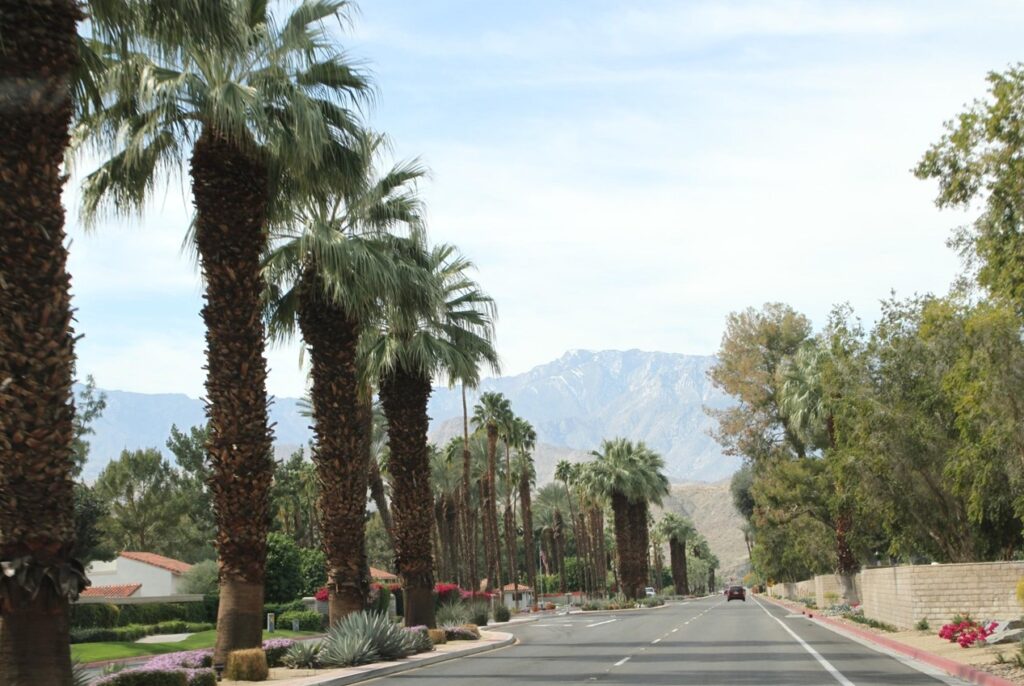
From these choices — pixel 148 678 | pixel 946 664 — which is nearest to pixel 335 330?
pixel 148 678

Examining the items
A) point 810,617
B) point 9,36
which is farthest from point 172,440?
point 9,36

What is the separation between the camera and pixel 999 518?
31.5m

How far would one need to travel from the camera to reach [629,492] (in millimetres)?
82312

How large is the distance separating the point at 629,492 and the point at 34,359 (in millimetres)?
71539

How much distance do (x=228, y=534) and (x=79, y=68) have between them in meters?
9.02

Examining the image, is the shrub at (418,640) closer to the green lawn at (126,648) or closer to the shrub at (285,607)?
the green lawn at (126,648)

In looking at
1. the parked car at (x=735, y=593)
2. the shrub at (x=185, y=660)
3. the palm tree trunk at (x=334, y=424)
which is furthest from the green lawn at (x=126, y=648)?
the parked car at (x=735, y=593)

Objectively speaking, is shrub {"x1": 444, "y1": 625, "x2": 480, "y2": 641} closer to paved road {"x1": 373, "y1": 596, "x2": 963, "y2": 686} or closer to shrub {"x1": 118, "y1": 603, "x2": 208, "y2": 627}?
paved road {"x1": 373, "y1": 596, "x2": 963, "y2": 686}

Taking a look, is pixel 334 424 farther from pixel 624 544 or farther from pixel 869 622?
pixel 624 544

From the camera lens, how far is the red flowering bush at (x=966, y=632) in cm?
2256

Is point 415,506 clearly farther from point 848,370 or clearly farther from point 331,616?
point 848,370

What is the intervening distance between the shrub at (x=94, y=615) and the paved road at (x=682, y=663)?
2347cm

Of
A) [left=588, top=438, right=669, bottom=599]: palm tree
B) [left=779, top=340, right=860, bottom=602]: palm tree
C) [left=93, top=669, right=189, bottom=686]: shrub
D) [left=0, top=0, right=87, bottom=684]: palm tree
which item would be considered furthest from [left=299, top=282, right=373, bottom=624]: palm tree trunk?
[left=588, top=438, right=669, bottom=599]: palm tree

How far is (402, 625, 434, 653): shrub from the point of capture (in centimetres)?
2680
